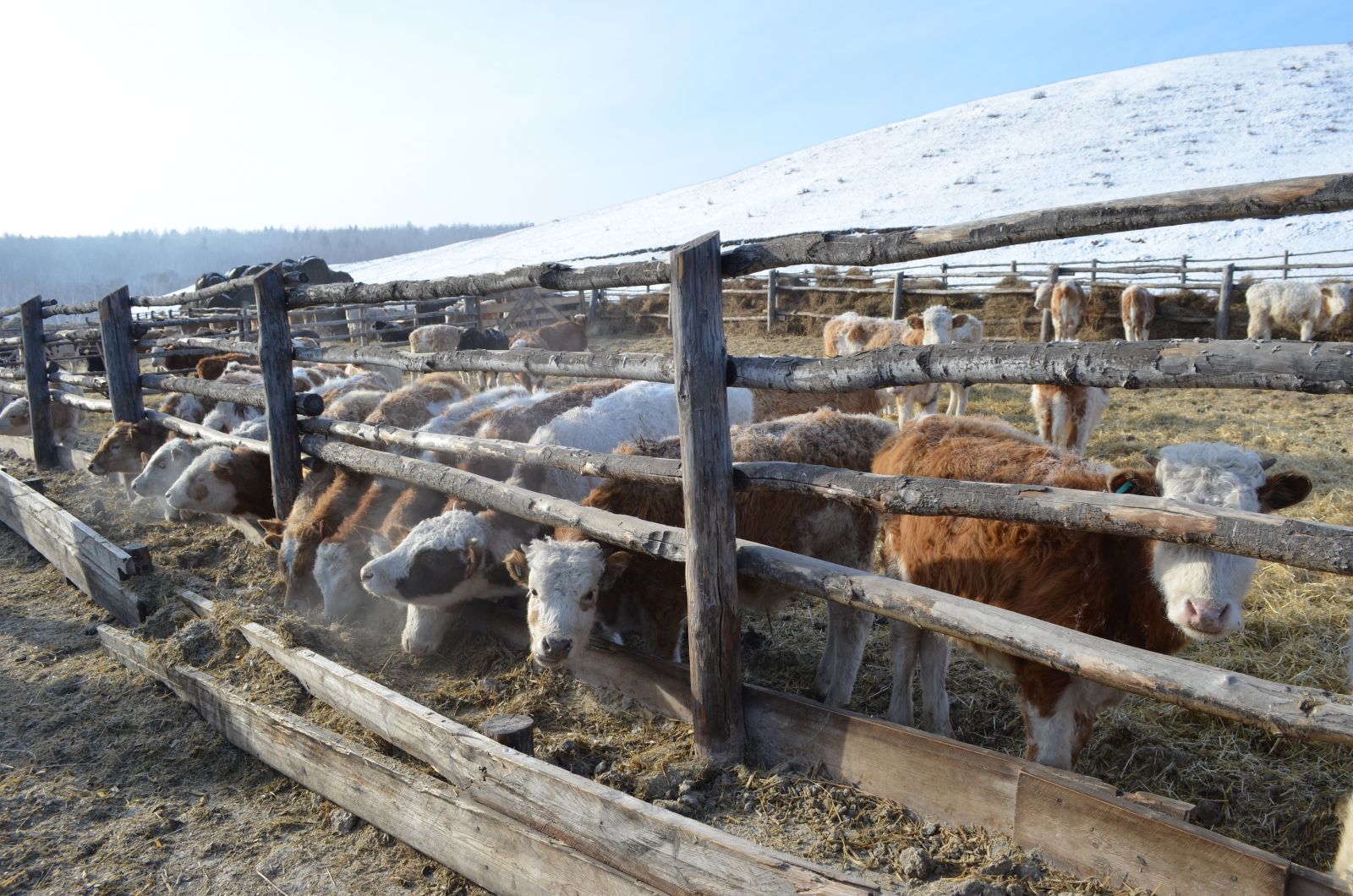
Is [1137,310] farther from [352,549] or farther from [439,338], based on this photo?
[352,549]

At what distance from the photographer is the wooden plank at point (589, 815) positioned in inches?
99.0

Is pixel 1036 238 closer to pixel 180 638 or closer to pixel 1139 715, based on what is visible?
pixel 1139 715

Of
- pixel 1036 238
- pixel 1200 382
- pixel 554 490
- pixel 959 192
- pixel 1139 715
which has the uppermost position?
pixel 959 192

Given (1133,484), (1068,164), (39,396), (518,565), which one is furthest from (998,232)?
(1068,164)

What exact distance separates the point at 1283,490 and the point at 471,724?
141 inches

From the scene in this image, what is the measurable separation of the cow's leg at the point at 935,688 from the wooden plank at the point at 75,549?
4824 millimetres

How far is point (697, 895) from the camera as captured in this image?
2.63m

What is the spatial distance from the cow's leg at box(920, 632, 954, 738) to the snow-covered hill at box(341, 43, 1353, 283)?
3107 cm

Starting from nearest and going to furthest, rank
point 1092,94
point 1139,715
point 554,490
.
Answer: point 1139,715
point 554,490
point 1092,94

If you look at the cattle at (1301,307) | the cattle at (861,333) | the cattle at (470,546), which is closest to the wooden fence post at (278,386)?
the cattle at (470,546)

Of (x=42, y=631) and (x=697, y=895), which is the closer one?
(x=697, y=895)

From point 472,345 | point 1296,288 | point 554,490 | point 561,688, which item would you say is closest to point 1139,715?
point 561,688

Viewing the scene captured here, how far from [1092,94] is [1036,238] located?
2660 inches

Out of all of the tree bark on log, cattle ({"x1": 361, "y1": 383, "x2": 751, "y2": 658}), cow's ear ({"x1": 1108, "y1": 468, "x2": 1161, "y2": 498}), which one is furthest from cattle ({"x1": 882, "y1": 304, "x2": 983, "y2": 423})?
cow's ear ({"x1": 1108, "y1": 468, "x2": 1161, "y2": 498})
